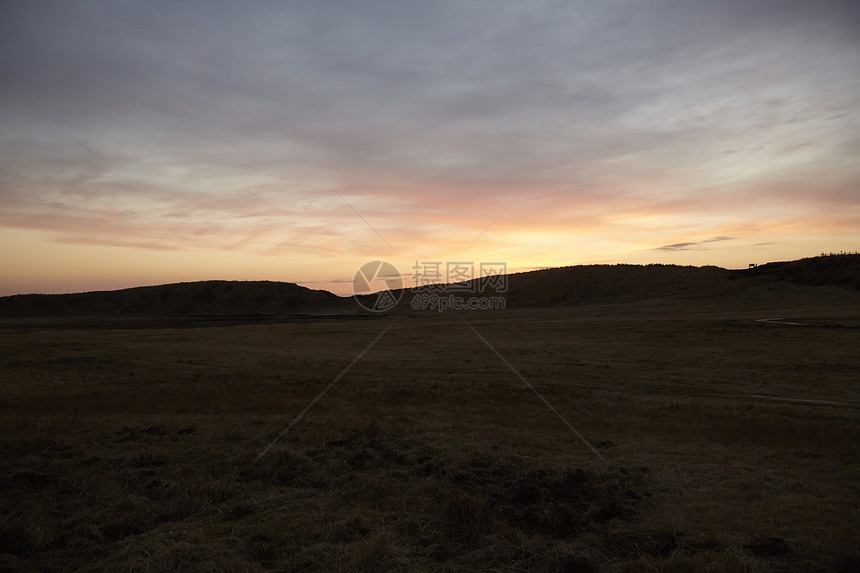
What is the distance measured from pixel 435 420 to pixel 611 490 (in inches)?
266

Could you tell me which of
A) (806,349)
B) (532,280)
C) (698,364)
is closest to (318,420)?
(698,364)

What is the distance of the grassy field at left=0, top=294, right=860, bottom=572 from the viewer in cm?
597

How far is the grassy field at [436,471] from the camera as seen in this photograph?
5973 millimetres

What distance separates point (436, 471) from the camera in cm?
884

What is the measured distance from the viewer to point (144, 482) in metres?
8.26

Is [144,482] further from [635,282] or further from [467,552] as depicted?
[635,282]
